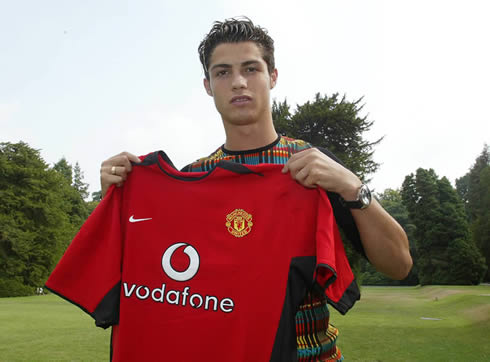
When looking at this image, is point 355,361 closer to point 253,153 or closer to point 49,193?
point 253,153

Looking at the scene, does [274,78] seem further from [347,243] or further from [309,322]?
[347,243]

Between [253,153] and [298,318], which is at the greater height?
[253,153]

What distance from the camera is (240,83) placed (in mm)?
2432

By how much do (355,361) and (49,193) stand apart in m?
35.9

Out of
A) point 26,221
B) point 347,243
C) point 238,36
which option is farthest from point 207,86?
point 26,221

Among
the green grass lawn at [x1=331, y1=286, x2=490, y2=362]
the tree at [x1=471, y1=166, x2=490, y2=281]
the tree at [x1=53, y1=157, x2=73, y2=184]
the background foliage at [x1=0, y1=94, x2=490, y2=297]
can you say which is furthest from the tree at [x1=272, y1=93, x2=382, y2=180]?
the tree at [x1=53, y1=157, x2=73, y2=184]

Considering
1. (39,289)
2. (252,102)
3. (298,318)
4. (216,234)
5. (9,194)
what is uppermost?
(9,194)

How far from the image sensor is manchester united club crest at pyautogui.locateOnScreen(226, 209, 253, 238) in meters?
2.35

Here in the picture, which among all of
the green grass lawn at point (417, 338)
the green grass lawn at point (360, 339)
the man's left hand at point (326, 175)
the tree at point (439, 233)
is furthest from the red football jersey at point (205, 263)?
the tree at point (439, 233)

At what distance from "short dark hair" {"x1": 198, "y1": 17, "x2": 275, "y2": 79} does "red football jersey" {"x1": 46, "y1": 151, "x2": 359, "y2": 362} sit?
2.47ft

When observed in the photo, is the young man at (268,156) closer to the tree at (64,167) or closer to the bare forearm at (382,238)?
the bare forearm at (382,238)

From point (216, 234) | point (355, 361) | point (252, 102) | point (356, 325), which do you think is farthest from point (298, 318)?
point (356, 325)

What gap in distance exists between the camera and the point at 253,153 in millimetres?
2672

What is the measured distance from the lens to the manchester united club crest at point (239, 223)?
92.6 inches
